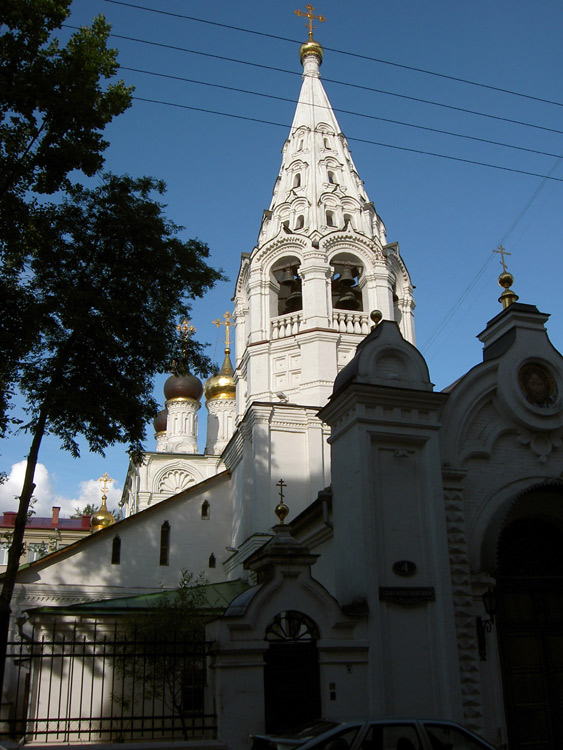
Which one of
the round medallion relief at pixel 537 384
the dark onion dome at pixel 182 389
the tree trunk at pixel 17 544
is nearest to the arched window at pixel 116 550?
the tree trunk at pixel 17 544

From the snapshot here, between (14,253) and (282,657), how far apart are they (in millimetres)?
8014

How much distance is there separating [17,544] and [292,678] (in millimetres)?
4774

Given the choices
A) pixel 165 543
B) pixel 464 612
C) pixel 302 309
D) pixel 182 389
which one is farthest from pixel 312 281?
pixel 182 389

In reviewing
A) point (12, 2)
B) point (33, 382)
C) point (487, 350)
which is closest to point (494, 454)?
point (487, 350)

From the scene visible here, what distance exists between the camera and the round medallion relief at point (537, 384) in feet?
45.4

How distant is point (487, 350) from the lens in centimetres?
1486

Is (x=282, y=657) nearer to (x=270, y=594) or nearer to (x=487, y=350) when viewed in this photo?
(x=270, y=594)

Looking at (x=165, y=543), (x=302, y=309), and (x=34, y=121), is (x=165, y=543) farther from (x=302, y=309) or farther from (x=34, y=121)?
(x=34, y=121)

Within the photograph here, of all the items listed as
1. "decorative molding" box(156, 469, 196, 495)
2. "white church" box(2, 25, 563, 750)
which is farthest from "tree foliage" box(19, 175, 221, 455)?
"decorative molding" box(156, 469, 196, 495)

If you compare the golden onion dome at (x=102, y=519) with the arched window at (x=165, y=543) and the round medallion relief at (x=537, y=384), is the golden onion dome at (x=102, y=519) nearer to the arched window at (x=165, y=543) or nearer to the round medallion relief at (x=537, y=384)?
the arched window at (x=165, y=543)

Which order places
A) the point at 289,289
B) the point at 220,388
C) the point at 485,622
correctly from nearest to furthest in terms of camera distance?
the point at 485,622
the point at 289,289
the point at 220,388

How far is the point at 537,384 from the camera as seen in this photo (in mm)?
13969

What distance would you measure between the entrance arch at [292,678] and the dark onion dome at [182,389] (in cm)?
3383

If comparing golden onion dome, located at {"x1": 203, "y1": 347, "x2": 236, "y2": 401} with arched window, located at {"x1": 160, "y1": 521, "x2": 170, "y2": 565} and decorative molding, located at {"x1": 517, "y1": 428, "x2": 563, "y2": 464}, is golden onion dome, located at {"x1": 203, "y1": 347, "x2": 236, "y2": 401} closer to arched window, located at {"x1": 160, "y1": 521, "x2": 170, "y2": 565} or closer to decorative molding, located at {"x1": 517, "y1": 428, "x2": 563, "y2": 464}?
arched window, located at {"x1": 160, "y1": 521, "x2": 170, "y2": 565}
